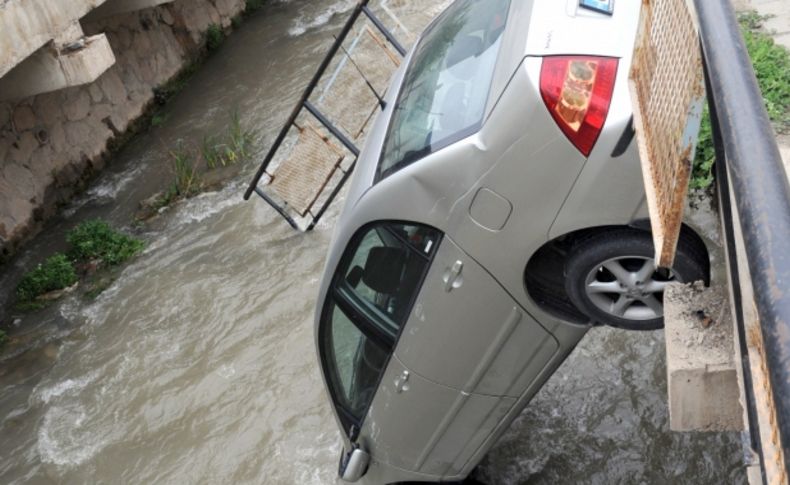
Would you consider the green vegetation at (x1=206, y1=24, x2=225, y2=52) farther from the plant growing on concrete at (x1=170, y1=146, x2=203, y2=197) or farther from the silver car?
the silver car

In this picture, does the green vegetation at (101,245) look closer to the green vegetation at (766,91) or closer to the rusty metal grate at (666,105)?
the green vegetation at (766,91)

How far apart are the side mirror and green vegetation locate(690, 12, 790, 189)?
2.18 meters

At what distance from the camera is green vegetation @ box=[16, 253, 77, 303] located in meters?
8.60

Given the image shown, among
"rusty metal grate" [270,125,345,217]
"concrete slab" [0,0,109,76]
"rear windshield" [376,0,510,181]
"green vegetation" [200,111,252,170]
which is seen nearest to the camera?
"rear windshield" [376,0,510,181]

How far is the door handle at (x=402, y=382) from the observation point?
13.1 ft

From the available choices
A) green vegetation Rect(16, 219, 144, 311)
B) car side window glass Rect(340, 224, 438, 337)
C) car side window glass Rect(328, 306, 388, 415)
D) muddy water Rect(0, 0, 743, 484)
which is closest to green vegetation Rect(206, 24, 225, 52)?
muddy water Rect(0, 0, 743, 484)

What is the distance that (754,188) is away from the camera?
1.33m

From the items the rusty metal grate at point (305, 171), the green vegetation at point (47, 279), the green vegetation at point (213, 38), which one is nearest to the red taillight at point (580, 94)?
the rusty metal grate at point (305, 171)

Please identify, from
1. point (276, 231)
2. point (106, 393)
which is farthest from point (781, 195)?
point (276, 231)

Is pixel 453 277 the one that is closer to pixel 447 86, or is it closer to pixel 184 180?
pixel 447 86

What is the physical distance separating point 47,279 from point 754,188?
27.5 feet

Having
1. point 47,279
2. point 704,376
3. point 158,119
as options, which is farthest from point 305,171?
point 704,376

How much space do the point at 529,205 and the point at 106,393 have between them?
5195 millimetres

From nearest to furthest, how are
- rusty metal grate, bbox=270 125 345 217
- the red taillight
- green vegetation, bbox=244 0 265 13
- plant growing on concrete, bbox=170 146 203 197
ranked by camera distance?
the red taillight
rusty metal grate, bbox=270 125 345 217
plant growing on concrete, bbox=170 146 203 197
green vegetation, bbox=244 0 265 13
